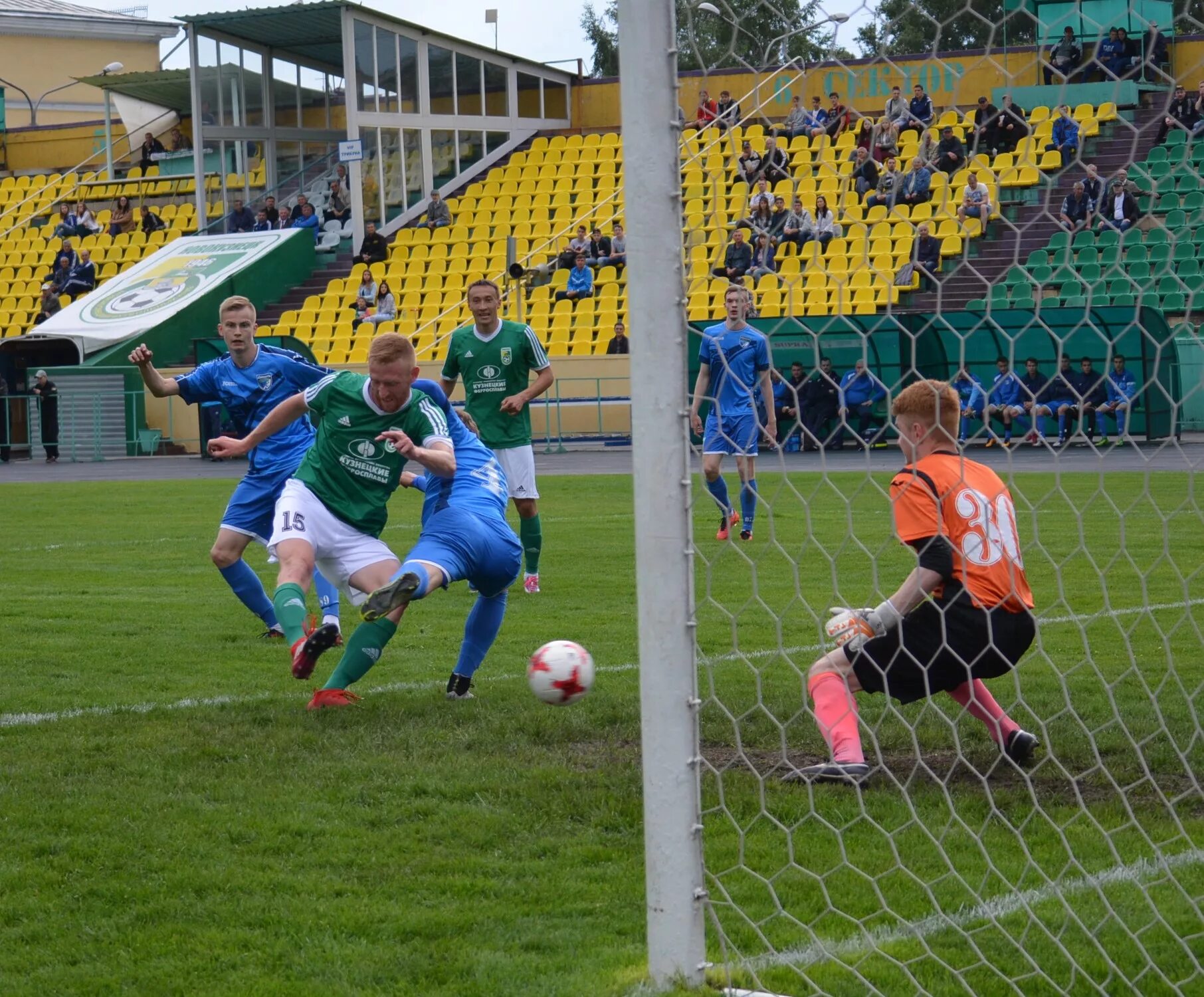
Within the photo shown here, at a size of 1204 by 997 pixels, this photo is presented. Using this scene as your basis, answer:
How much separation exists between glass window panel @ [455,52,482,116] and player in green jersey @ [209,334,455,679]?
90.0 ft

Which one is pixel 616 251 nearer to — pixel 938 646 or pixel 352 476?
pixel 352 476

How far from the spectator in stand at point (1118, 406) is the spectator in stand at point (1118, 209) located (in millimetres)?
613

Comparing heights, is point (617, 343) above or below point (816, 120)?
above

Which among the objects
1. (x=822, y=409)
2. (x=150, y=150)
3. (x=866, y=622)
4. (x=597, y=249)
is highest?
(x=150, y=150)

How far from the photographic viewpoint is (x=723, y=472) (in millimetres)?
14562

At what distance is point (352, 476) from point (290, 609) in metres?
0.69

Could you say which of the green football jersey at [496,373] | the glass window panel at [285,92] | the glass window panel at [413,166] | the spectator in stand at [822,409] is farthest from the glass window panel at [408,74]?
the spectator in stand at [822,409]

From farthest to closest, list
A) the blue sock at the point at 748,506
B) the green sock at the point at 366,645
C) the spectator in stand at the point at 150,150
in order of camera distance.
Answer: the spectator in stand at the point at 150,150, the blue sock at the point at 748,506, the green sock at the point at 366,645

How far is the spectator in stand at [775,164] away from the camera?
323 cm

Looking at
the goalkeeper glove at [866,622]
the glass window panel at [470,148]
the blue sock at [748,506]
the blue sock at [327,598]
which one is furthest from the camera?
the glass window panel at [470,148]

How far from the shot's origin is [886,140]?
124 inches

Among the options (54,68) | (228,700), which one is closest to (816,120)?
(228,700)

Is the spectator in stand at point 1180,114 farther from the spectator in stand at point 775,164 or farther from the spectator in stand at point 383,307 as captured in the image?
the spectator in stand at point 383,307

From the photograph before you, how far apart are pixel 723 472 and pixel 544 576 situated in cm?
447
